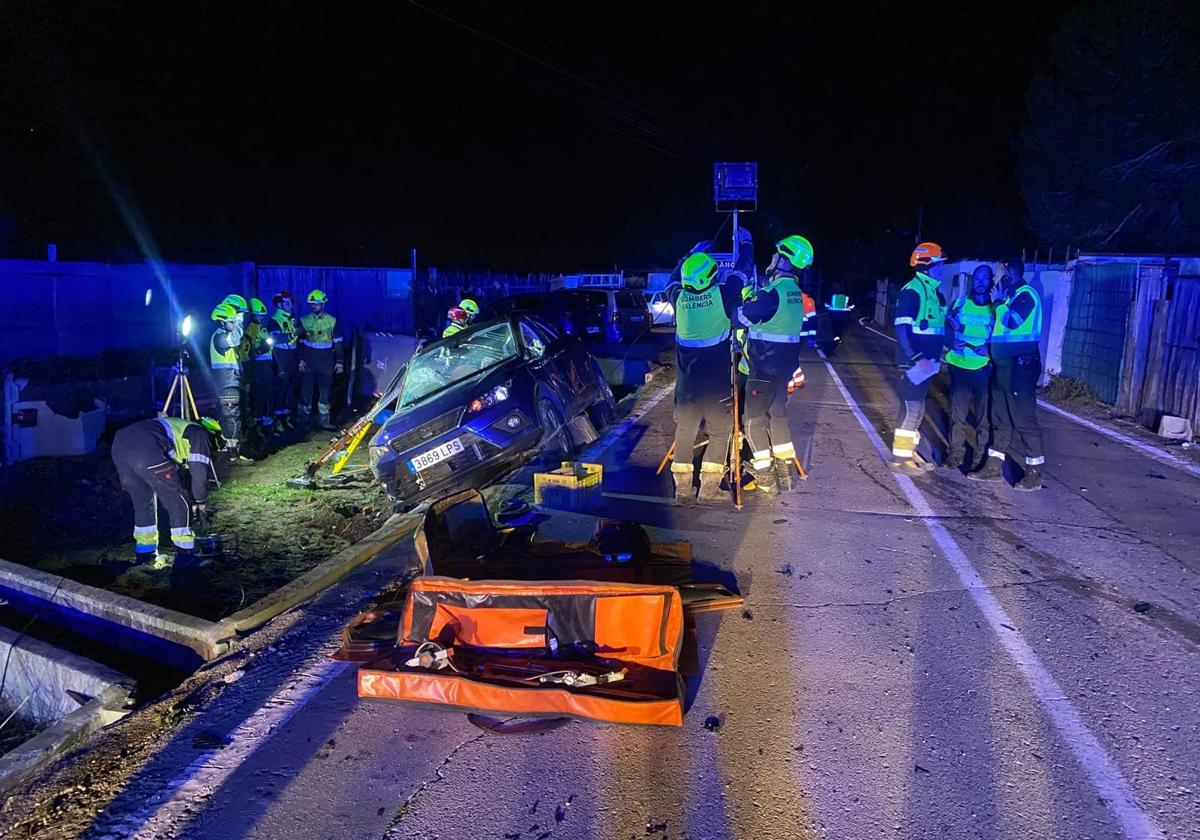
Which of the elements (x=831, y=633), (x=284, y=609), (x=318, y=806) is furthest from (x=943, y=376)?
(x=318, y=806)

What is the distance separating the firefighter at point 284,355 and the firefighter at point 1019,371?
8.76 metres

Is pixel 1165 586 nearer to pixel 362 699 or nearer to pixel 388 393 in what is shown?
pixel 362 699

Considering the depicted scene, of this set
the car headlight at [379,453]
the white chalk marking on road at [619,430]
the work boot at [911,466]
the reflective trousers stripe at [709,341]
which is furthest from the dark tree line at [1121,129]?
the car headlight at [379,453]

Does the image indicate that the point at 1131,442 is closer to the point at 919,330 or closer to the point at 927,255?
the point at 919,330

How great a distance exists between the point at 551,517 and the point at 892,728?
133 inches

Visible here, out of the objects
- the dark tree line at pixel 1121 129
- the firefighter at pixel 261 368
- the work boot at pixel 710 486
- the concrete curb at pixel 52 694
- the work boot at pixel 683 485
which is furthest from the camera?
the dark tree line at pixel 1121 129

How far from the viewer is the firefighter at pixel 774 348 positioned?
678cm

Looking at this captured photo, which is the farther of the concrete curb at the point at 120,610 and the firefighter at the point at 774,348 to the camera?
the firefighter at the point at 774,348

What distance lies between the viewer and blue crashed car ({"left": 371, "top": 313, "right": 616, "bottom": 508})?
667cm

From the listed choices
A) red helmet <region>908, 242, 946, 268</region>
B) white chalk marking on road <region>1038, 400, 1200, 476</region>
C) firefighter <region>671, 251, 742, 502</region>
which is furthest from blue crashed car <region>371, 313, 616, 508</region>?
white chalk marking on road <region>1038, 400, 1200, 476</region>

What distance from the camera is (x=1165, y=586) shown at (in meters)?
4.86

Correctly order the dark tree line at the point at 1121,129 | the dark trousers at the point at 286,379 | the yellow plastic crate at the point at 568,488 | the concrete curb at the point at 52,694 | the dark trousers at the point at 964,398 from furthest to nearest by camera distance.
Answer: the dark tree line at the point at 1121,129 → the dark trousers at the point at 286,379 → the dark trousers at the point at 964,398 → the yellow plastic crate at the point at 568,488 → the concrete curb at the point at 52,694

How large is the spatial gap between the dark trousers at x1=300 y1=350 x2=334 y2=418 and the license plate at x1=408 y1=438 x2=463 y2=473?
209 inches

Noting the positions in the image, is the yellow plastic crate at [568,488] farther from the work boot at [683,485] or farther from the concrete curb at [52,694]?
the concrete curb at [52,694]
